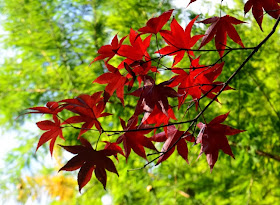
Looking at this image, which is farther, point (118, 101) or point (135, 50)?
point (118, 101)

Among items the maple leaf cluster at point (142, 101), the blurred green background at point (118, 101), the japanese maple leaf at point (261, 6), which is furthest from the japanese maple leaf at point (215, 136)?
the blurred green background at point (118, 101)

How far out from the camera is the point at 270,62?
1.77 meters

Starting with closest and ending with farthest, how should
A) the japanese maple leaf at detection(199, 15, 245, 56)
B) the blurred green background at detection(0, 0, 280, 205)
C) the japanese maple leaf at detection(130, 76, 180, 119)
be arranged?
1. the japanese maple leaf at detection(130, 76, 180, 119)
2. the japanese maple leaf at detection(199, 15, 245, 56)
3. the blurred green background at detection(0, 0, 280, 205)

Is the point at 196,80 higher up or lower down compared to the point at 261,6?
lower down

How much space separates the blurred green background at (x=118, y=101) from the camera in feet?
4.68

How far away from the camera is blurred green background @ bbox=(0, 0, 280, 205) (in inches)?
56.2

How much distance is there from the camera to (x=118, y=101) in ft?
4.63

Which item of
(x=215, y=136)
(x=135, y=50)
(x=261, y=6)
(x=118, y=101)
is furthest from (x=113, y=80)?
(x=118, y=101)

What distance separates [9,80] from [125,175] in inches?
32.0

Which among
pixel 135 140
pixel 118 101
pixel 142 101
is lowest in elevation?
pixel 118 101

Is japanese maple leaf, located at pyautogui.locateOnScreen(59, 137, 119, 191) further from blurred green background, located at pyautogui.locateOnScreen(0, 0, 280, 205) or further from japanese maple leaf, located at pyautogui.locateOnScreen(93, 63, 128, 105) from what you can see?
blurred green background, located at pyautogui.locateOnScreen(0, 0, 280, 205)

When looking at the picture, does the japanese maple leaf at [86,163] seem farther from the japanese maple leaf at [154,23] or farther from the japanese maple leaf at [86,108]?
the japanese maple leaf at [154,23]

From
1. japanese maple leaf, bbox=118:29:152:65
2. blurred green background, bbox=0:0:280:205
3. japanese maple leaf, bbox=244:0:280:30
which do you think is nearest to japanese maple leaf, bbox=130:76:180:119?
japanese maple leaf, bbox=118:29:152:65

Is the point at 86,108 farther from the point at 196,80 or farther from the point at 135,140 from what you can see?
the point at 196,80
